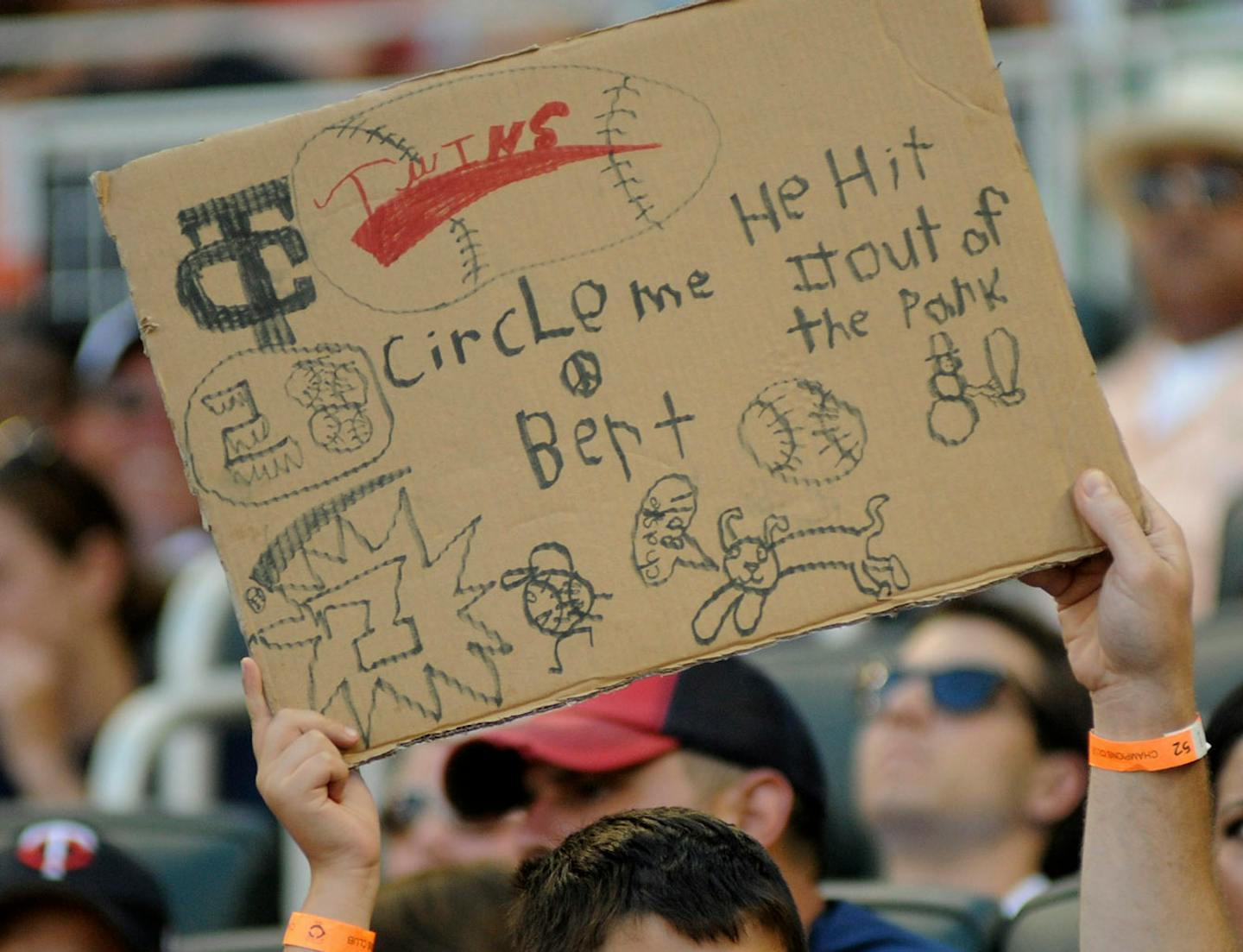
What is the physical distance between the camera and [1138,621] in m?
2.07

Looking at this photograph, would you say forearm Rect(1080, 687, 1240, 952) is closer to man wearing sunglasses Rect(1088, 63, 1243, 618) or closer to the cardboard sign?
the cardboard sign

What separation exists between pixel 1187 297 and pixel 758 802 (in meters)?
2.84

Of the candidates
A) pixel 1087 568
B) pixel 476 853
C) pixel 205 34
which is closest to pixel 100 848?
pixel 476 853

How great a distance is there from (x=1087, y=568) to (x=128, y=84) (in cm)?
566

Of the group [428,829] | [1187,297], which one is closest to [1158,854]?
[428,829]

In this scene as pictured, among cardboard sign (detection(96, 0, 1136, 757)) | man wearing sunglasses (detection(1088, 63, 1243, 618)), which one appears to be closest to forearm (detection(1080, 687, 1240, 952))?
cardboard sign (detection(96, 0, 1136, 757))

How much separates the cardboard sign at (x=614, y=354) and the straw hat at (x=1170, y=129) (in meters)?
3.17

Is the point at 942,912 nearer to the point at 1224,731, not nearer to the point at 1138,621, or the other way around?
the point at 1224,731

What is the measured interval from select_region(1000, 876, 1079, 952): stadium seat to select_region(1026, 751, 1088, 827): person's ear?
2.78 ft

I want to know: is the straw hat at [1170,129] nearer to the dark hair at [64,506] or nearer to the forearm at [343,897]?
the dark hair at [64,506]

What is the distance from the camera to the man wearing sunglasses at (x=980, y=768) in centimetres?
363

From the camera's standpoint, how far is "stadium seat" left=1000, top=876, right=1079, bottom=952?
8.55ft

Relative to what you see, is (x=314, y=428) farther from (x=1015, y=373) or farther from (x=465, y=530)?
(x=1015, y=373)

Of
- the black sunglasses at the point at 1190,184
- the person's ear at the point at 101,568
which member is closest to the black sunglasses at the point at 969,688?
the black sunglasses at the point at 1190,184
